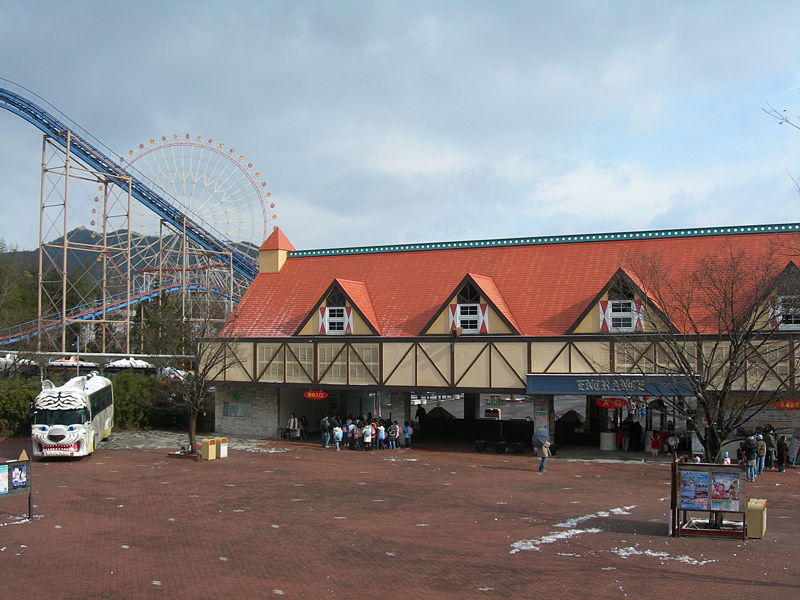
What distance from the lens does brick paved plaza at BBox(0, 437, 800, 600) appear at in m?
13.6

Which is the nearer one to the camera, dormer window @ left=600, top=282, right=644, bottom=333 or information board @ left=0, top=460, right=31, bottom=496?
information board @ left=0, top=460, right=31, bottom=496

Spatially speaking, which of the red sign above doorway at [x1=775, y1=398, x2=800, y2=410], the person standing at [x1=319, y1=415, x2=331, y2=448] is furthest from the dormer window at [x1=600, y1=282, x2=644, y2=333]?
the person standing at [x1=319, y1=415, x2=331, y2=448]

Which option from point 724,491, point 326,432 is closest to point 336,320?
point 326,432

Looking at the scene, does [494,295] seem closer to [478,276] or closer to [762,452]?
[478,276]

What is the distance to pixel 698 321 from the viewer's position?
31.9 m

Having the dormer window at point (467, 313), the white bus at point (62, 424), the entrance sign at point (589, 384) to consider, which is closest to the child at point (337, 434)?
the dormer window at point (467, 313)

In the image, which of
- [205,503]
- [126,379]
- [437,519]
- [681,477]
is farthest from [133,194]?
[681,477]

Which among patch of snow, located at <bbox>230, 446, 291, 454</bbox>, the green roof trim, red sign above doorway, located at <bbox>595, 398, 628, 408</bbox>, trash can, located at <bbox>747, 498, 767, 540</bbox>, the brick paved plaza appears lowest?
the brick paved plaza

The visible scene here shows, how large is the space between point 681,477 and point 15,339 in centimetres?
4669

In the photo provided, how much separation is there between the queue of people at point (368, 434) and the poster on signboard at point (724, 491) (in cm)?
1779

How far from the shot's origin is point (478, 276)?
116ft

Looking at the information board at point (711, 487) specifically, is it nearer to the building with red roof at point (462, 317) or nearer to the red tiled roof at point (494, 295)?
the building with red roof at point (462, 317)

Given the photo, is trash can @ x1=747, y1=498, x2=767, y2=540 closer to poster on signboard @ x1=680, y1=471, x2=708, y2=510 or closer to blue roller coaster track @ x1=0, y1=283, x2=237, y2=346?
poster on signboard @ x1=680, y1=471, x2=708, y2=510

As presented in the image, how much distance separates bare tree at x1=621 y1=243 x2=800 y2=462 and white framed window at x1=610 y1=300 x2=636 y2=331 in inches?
32.6
